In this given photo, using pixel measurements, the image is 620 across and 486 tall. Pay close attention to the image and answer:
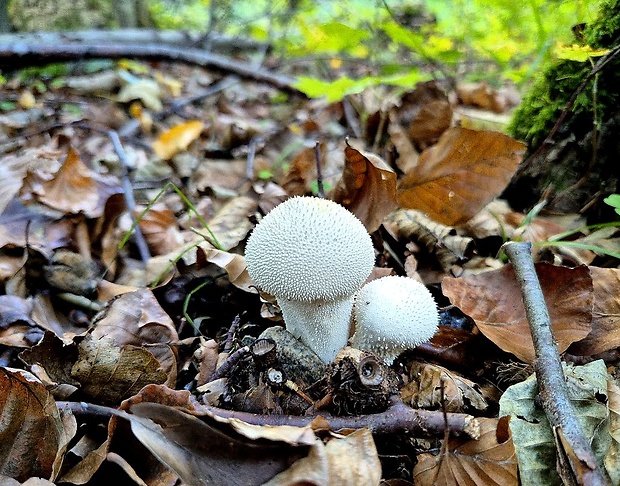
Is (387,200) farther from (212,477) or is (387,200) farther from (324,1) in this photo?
(324,1)

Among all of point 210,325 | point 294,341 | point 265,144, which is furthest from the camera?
point 265,144

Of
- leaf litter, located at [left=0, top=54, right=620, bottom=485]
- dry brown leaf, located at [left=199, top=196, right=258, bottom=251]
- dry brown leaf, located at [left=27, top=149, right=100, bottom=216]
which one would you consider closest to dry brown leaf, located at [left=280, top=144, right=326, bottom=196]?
leaf litter, located at [left=0, top=54, right=620, bottom=485]

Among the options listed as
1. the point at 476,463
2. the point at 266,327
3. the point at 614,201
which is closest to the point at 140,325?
the point at 266,327

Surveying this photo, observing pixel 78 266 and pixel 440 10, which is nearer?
pixel 78 266

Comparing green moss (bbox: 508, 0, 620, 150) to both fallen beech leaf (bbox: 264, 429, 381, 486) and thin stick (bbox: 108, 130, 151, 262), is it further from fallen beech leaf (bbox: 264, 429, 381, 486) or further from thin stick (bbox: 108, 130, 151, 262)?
thin stick (bbox: 108, 130, 151, 262)

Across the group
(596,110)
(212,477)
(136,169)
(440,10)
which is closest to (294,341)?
(212,477)

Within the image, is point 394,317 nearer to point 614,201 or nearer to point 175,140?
point 614,201
